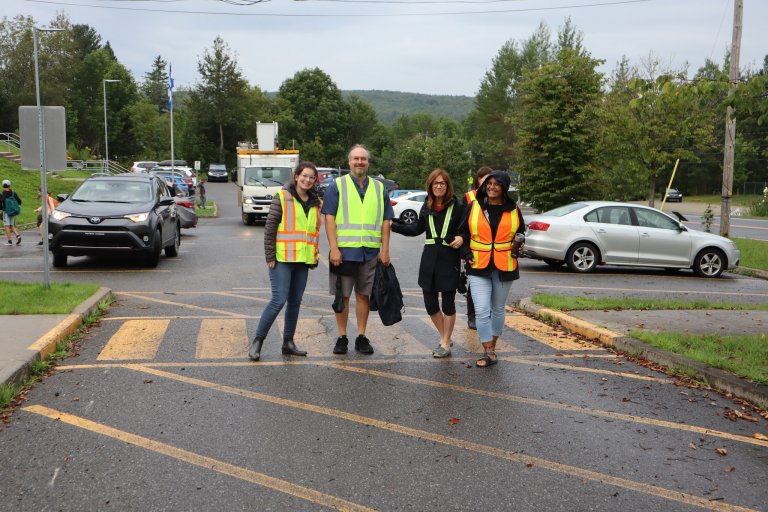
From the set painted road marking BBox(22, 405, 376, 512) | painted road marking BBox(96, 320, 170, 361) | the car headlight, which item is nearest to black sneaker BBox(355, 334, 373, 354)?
painted road marking BBox(96, 320, 170, 361)

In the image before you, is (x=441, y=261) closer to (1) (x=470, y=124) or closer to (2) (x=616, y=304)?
(2) (x=616, y=304)

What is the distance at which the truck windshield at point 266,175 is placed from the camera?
96.7 feet

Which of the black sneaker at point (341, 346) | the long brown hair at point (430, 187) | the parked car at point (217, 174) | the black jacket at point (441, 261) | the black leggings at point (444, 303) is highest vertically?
the parked car at point (217, 174)

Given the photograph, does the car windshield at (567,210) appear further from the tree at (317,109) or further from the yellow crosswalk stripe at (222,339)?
the tree at (317,109)

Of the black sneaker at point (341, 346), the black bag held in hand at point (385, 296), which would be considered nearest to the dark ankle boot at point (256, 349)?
the black sneaker at point (341, 346)

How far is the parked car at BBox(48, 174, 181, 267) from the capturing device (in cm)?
1425

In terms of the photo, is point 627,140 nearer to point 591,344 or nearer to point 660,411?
point 591,344

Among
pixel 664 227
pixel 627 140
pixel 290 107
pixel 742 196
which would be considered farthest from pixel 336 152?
pixel 664 227

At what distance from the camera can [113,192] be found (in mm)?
15695

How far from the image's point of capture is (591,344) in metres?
8.52

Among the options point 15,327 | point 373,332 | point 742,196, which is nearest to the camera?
point 15,327

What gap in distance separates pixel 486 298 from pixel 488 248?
480 millimetres

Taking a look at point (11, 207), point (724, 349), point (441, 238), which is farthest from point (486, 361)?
point (11, 207)

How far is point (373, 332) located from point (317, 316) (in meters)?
1.28
